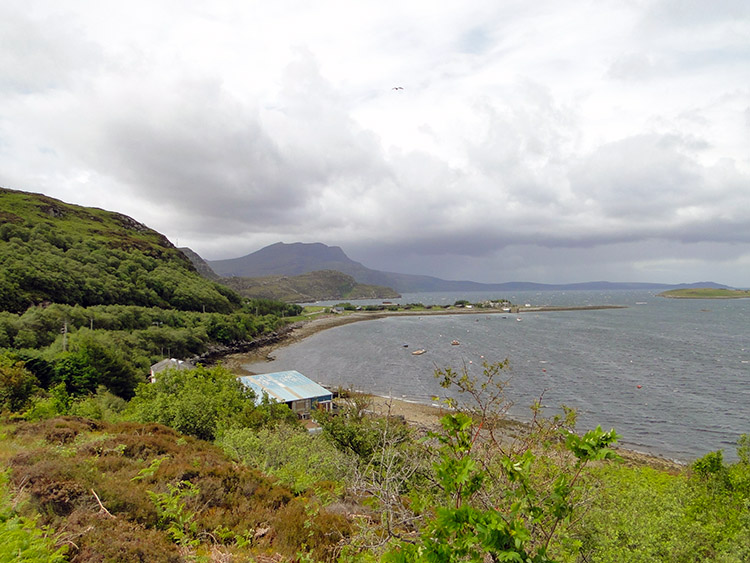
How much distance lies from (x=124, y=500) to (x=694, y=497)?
654 inches

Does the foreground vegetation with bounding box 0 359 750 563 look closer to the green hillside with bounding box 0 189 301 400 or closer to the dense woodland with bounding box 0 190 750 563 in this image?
the dense woodland with bounding box 0 190 750 563

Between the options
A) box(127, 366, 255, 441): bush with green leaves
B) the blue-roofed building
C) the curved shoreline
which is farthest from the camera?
the curved shoreline

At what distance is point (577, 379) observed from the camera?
152 feet

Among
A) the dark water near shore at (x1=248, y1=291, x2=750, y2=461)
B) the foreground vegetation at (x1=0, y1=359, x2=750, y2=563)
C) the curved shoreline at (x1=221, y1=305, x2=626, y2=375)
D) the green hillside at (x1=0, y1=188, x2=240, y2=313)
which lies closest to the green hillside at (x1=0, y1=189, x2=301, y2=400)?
the green hillside at (x1=0, y1=188, x2=240, y2=313)

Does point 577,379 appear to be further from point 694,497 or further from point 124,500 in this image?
point 124,500

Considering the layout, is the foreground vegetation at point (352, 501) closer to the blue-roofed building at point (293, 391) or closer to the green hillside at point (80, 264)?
the blue-roofed building at point (293, 391)

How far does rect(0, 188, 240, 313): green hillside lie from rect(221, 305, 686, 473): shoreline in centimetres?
2277

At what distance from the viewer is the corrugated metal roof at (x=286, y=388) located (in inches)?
1315

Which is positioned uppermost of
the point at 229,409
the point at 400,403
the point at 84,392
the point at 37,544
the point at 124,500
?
the point at 37,544

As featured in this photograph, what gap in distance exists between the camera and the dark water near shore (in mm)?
32219

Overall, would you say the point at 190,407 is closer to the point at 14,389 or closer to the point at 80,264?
the point at 14,389

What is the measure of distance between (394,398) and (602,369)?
31086 millimetres

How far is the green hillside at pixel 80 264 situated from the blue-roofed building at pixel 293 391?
41.5m

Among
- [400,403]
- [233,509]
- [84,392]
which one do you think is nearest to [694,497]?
[233,509]
